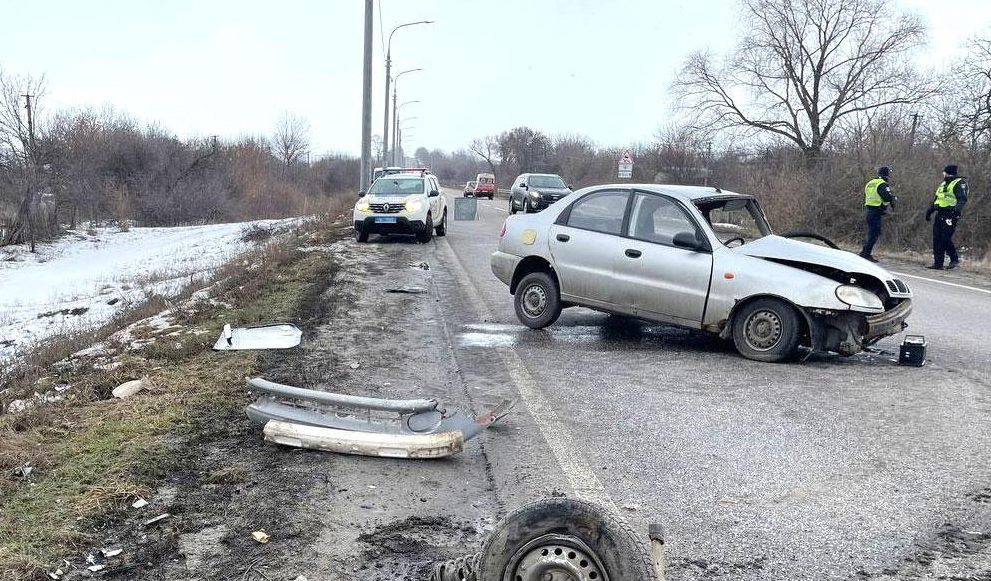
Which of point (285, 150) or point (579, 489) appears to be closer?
point (579, 489)

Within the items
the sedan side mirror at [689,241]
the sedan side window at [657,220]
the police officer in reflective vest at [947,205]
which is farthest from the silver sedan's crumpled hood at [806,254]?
the police officer in reflective vest at [947,205]

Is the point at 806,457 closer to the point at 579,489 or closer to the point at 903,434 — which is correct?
the point at 903,434

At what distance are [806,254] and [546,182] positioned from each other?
23.9 m

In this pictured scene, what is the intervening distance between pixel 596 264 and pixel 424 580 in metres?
5.18

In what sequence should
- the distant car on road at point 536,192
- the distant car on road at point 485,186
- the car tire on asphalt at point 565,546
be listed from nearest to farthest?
the car tire on asphalt at point 565,546 < the distant car on road at point 536,192 < the distant car on road at point 485,186

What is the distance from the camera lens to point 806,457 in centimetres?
466

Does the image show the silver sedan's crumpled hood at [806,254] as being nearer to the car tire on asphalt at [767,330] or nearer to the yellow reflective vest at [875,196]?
the car tire on asphalt at [767,330]

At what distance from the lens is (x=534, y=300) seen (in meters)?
8.45

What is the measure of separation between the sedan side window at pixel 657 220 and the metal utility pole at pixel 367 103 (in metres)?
17.6

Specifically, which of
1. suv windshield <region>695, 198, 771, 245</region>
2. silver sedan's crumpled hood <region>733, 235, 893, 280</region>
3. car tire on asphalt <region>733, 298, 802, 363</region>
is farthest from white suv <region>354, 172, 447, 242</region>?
car tire on asphalt <region>733, 298, 802, 363</region>

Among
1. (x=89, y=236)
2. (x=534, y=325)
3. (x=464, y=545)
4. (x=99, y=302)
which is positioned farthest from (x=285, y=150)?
(x=464, y=545)

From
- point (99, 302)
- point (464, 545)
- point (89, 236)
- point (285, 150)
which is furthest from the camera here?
point (285, 150)

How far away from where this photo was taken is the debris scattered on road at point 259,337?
23.0ft

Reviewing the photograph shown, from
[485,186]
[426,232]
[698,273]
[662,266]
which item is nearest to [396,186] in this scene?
[426,232]
